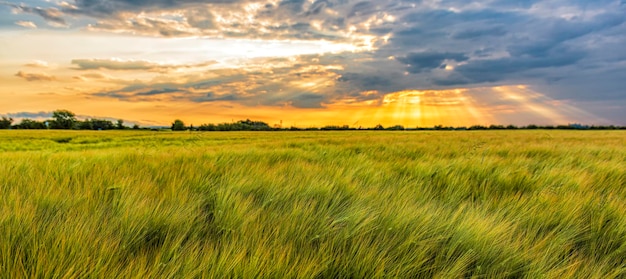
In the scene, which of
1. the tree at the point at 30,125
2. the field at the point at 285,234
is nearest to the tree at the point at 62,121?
the tree at the point at 30,125

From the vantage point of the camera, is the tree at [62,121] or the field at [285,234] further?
the tree at [62,121]

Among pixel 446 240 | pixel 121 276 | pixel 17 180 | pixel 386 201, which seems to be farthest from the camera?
pixel 17 180

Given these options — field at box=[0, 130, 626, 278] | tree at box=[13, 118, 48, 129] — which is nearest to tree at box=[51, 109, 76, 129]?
tree at box=[13, 118, 48, 129]

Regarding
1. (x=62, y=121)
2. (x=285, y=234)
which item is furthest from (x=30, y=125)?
(x=285, y=234)

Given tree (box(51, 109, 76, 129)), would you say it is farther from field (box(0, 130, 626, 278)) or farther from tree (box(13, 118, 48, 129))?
field (box(0, 130, 626, 278))

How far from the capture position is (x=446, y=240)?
1510 mm

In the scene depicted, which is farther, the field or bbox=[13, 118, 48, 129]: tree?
bbox=[13, 118, 48, 129]: tree

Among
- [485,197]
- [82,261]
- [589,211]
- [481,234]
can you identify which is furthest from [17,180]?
[589,211]

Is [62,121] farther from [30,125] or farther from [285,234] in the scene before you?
[285,234]

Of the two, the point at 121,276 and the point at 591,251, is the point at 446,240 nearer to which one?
the point at 591,251

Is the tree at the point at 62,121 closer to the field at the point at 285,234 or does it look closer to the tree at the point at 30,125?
the tree at the point at 30,125

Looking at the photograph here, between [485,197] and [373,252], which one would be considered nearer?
[373,252]

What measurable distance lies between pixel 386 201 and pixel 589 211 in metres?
1.32

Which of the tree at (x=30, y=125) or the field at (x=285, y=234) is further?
the tree at (x=30, y=125)
